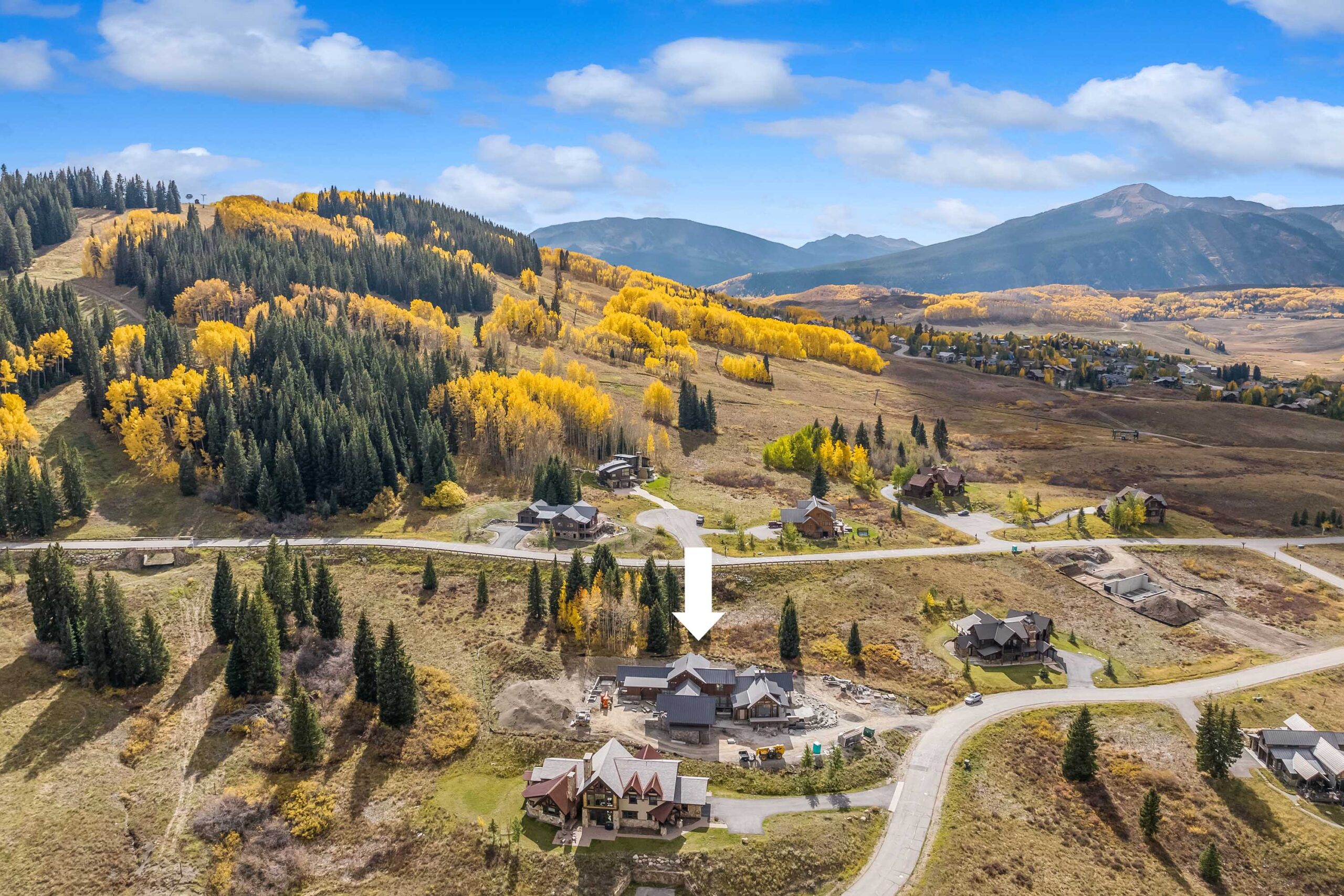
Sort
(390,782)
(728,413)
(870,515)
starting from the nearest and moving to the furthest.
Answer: (390,782)
(870,515)
(728,413)

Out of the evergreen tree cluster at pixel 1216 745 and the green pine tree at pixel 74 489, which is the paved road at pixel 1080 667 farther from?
the green pine tree at pixel 74 489

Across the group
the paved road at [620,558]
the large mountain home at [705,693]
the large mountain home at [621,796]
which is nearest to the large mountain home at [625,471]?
the paved road at [620,558]

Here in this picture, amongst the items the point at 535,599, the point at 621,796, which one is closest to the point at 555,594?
the point at 535,599

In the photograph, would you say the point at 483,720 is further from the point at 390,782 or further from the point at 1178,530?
the point at 1178,530

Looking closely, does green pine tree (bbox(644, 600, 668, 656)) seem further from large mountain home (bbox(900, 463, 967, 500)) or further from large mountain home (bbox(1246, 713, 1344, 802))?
large mountain home (bbox(900, 463, 967, 500))

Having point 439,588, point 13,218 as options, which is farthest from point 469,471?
point 13,218
